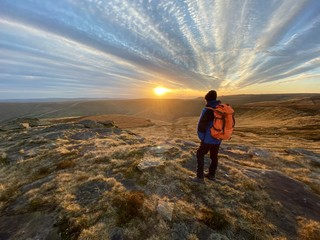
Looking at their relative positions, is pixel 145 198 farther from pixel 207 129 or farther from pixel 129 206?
pixel 207 129

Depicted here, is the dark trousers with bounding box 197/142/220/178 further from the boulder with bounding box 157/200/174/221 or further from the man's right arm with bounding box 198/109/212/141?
the boulder with bounding box 157/200/174/221

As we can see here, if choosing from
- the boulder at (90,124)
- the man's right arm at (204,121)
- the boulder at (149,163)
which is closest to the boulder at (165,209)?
the boulder at (149,163)

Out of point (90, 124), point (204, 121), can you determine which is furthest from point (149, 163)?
point (90, 124)

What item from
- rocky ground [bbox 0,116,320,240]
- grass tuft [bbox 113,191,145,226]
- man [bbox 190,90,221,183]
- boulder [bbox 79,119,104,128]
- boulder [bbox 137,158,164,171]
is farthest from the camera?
boulder [bbox 79,119,104,128]

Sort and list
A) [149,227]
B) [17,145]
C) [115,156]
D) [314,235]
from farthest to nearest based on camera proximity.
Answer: [17,145]
[115,156]
[314,235]
[149,227]

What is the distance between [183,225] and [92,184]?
15.3 feet

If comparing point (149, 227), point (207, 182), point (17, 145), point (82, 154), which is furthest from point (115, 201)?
point (17, 145)

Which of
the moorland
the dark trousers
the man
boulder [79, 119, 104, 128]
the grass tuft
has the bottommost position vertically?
boulder [79, 119, 104, 128]

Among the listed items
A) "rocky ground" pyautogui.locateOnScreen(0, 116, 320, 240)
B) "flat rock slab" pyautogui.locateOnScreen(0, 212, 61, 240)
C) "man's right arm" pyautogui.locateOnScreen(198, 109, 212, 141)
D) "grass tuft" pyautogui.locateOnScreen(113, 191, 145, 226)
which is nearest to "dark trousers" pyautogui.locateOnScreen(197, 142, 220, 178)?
"rocky ground" pyautogui.locateOnScreen(0, 116, 320, 240)

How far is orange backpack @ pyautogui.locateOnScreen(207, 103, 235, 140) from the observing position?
29.0ft

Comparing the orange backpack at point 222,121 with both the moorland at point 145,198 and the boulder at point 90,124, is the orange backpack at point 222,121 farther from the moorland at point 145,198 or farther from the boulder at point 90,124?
the boulder at point 90,124

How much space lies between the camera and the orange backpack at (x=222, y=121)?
29.0 ft

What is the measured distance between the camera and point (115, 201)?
8.00m

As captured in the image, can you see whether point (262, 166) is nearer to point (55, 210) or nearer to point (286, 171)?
point (286, 171)
